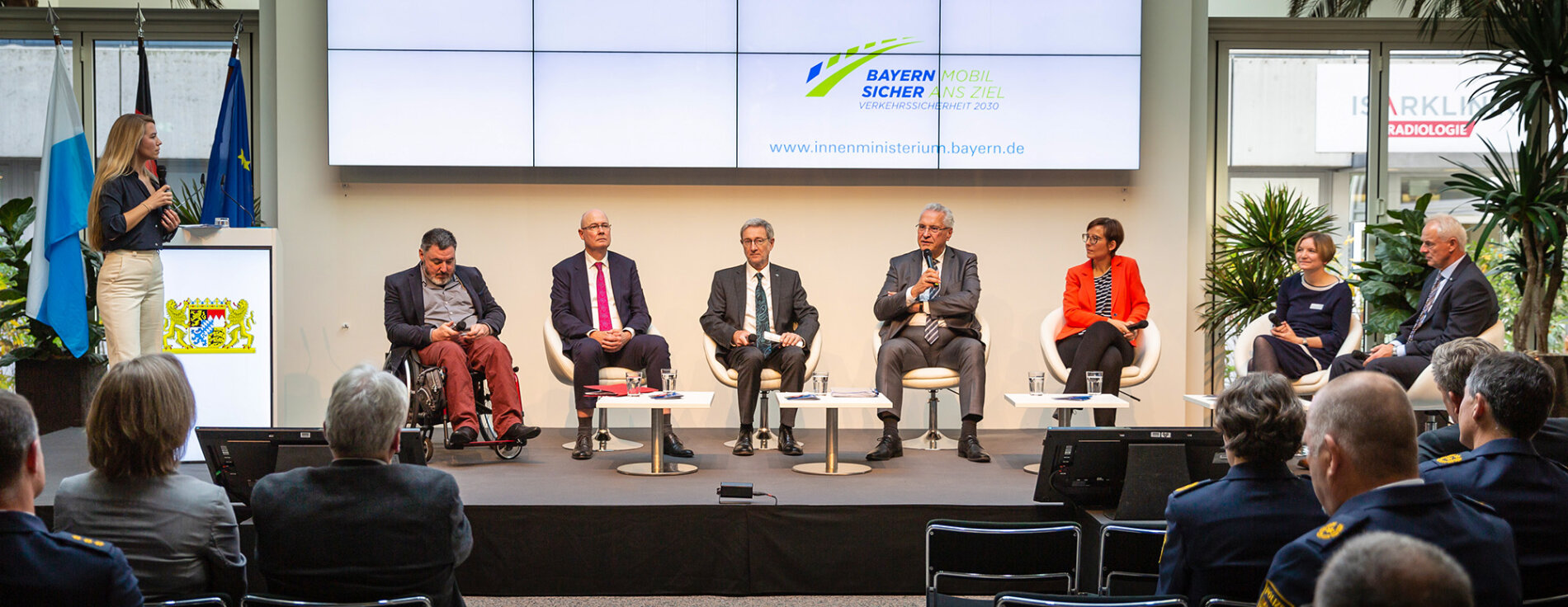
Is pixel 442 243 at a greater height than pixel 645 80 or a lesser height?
lesser

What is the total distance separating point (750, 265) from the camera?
5.54m

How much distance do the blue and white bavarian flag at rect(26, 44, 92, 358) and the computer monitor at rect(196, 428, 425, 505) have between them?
7.58 ft

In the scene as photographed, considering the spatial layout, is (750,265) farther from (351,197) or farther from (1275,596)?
(1275,596)

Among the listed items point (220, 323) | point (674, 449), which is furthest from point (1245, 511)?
point (220, 323)

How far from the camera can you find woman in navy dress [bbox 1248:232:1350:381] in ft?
17.3

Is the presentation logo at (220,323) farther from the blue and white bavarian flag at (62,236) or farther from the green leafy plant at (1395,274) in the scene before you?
the green leafy plant at (1395,274)

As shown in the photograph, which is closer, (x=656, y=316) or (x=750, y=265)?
(x=750, y=265)

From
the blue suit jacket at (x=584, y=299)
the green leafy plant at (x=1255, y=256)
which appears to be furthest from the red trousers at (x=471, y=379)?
the green leafy plant at (x=1255, y=256)

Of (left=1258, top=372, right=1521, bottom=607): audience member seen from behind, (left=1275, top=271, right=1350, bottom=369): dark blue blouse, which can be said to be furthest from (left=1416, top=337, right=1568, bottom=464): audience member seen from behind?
(left=1275, top=271, right=1350, bottom=369): dark blue blouse

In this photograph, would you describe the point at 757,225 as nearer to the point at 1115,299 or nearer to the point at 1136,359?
the point at 1115,299

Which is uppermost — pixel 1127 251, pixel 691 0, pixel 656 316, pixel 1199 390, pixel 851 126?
pixel 691 0

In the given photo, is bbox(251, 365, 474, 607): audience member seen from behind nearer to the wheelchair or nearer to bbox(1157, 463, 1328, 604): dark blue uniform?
bbox(1157, 463, 1328, 604): dark blue uniform

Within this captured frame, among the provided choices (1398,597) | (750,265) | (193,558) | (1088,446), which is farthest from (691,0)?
(1398,597)

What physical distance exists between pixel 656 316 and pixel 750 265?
1.03m
